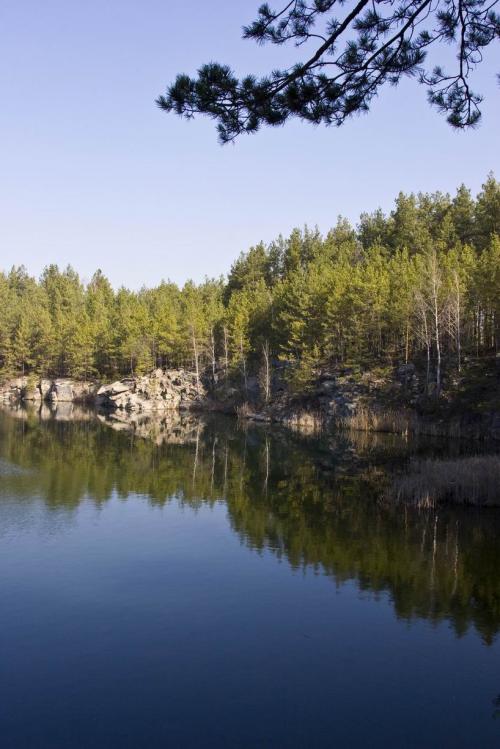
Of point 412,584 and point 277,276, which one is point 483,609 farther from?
point 277,276

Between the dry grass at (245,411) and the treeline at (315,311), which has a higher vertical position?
the treeline at (315,311)

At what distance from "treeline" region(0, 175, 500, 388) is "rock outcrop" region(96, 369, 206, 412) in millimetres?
2719

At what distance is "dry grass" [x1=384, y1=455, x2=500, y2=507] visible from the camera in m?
23.6

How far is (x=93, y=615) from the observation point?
14.1 metres

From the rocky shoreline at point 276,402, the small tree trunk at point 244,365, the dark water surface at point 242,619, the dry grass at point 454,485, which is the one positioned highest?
the small tree trunk at point 244,365

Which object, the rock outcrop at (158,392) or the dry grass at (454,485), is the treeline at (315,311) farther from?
the dry grass at (454,485)

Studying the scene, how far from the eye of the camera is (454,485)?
2419 centimetres

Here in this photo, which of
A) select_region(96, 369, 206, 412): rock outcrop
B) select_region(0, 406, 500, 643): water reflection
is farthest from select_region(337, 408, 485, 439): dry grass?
select_region(96, 369, 206, 412): rock outcrop

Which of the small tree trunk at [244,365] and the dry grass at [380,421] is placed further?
the small tree trunk at [244,365]

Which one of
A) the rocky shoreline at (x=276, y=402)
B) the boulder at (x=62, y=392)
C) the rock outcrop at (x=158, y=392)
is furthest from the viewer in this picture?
the boulder at (x=62, y=392)

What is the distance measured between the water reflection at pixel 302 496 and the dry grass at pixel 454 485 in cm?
78

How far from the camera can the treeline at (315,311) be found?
178ft

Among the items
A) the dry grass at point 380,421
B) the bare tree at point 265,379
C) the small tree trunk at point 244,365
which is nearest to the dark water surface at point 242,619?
the dry grass at point 380,421

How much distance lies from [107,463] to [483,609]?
80.8 feet
